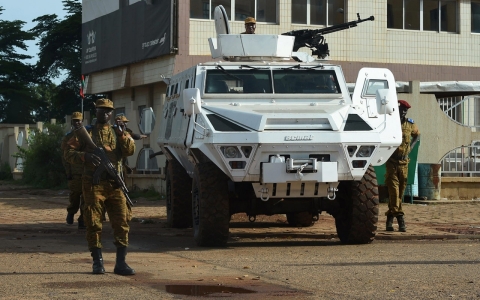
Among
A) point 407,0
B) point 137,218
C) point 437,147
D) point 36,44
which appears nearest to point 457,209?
point 437,147

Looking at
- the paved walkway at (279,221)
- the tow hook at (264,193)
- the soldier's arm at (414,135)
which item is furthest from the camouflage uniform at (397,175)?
the tow hook at (264,193)

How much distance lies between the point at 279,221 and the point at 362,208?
462 cm

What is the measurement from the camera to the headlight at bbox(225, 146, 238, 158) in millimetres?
11141

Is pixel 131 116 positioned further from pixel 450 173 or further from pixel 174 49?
pixel 450 173

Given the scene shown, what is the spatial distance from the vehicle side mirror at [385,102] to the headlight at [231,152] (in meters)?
2.13

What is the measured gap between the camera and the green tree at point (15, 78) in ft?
199

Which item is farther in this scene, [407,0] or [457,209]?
[407,0]

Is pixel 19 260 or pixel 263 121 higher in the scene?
pixel 263 121

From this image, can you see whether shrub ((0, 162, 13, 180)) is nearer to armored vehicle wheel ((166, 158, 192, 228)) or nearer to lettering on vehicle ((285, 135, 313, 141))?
armored vehicle wheel ((166, 158, 192, 228))

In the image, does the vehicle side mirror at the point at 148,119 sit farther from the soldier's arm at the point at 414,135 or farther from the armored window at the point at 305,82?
the armored window at the point at 305,82

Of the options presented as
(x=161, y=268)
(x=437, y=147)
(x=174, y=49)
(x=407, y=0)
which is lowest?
(x=161, y=268)

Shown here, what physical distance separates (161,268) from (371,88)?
4603mm

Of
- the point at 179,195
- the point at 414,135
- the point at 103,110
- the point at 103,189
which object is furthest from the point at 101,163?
the point at 414,135

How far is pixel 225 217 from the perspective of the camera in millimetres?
11422
